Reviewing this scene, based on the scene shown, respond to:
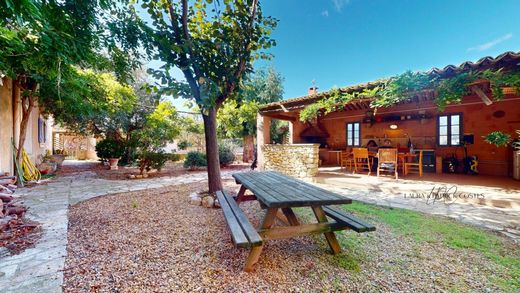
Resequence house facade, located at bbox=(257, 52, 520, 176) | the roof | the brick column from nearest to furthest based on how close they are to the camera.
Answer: the roof
house facade, located at bbox=(257, 52, 520, 176)
the brick column

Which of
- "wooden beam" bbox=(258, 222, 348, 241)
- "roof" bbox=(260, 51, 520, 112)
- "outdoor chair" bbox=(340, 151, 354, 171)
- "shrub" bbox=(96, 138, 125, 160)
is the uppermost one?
"roof" bbox=(260, 51, 520, 112)

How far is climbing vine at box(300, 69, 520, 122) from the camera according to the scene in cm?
364

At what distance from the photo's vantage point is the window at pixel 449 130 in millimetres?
7023

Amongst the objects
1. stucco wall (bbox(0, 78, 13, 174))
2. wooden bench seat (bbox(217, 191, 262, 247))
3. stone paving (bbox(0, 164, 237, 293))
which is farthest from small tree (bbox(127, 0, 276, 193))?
stucco wall (bbox(0, 78, 13, 174))

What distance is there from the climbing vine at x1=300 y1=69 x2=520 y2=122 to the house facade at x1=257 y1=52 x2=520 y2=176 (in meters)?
0.18

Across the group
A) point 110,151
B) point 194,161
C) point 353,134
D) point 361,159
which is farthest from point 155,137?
point 353,134

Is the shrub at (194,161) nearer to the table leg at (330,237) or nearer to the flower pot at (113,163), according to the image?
the flower pot at (113,163)

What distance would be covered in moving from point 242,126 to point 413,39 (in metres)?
9.85

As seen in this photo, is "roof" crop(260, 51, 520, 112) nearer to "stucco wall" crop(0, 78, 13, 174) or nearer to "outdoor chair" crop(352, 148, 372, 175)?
"outdoor chair" crop(352, 148, 372, 175)

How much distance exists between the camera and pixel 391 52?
11.5m

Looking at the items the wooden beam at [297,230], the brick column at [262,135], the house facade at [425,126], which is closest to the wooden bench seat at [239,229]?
the wooden beam at [297,230]

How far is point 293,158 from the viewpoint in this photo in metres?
6.97

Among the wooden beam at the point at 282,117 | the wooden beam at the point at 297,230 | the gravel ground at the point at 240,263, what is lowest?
the gravel ground at the point at 240,263

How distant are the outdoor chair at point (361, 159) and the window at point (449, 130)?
2618 millimetres
